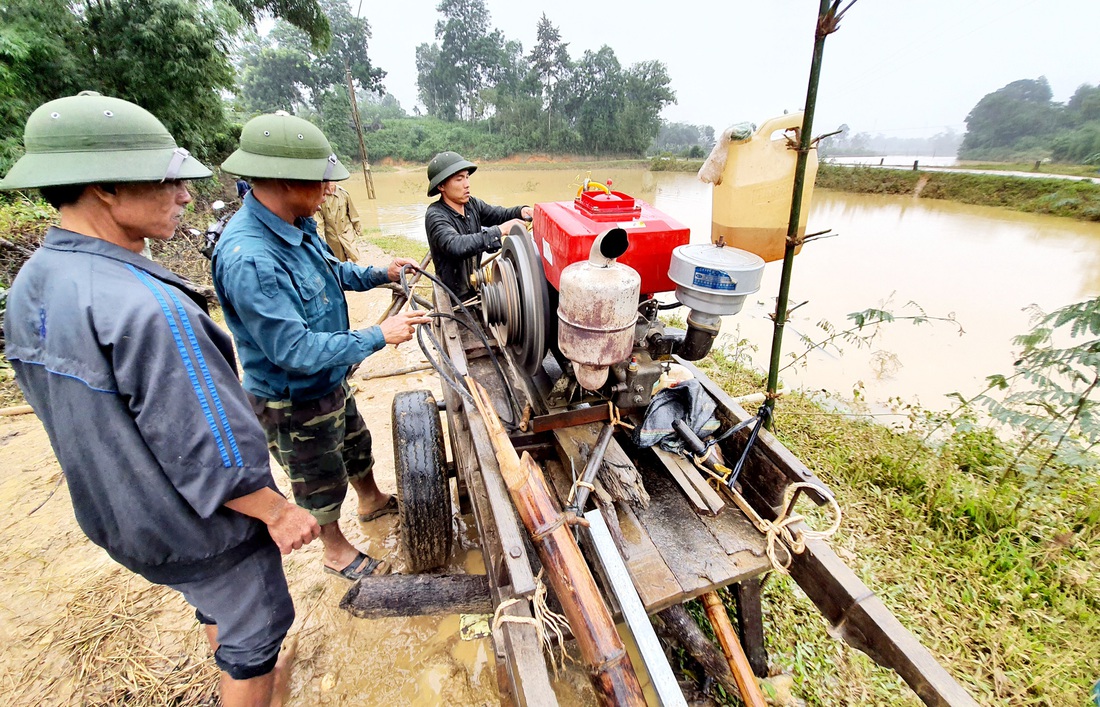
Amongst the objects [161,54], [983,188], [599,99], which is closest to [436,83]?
[599,99]

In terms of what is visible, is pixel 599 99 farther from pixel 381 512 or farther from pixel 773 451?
pixel 773 451

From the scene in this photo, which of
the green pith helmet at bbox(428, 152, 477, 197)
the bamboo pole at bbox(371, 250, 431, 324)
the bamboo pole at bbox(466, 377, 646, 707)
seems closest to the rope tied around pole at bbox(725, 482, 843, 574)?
the bamboo pole at bbox(466, 377, 646, 707)

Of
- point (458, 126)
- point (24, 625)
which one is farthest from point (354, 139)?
point (24, 625)

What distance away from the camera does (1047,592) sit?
2.45 m

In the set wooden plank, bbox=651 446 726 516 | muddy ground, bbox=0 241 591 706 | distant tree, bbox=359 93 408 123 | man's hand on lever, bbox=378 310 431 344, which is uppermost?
distant tree, bbox=359 93 408 123

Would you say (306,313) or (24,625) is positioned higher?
(306,313)

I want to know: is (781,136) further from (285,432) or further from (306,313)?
(285,432)

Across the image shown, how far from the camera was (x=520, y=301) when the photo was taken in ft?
7.27

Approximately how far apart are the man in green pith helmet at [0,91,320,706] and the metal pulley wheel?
116 centimetres

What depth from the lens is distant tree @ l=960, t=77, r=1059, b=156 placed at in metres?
31.7

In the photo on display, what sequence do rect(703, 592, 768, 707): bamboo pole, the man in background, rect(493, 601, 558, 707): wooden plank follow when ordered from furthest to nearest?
1. the man in background
2. rect(703, 592, 768, 707): bamboo pole
3. rect(493, 601, 558, 707): wooden plank

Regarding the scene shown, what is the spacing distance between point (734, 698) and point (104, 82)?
1562 cm

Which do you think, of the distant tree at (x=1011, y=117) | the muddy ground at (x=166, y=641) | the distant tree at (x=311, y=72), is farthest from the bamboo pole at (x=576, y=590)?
the distant tree at (x=311, y=72)

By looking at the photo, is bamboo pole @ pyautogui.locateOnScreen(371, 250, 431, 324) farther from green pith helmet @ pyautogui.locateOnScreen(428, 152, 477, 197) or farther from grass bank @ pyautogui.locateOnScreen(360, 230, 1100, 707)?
grass bank @ pyautogui.locateOnScreen(360, 230, 1100, 707)
